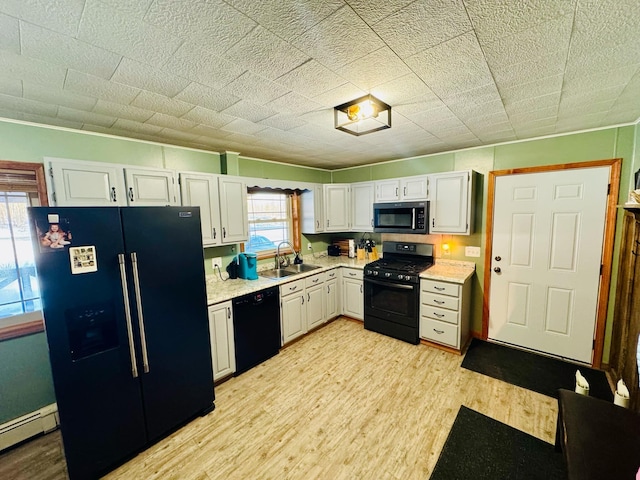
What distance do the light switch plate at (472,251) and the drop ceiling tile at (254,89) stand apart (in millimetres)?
2965

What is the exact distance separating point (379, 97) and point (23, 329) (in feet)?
10.7

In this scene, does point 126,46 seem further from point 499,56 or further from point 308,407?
point 308,407

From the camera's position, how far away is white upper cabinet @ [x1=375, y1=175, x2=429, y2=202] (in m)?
3.40

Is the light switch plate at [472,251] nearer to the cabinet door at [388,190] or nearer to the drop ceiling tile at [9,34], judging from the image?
the cabinet door at [388,190]

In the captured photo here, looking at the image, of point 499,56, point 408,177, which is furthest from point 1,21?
point 408,177

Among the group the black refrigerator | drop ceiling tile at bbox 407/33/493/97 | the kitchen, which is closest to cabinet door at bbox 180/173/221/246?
the kitchen

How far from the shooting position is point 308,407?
7.59 ft

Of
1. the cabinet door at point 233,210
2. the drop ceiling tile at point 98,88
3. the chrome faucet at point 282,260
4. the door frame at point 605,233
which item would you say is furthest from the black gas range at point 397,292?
the drop ceiling tile at point 98,88

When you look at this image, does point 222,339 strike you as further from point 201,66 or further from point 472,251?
point 472,251

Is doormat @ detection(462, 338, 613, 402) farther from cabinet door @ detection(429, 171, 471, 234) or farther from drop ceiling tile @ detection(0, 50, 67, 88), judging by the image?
drop ceiling tile @ detection(0, 50, 67, 88)

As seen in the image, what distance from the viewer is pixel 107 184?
2143mm

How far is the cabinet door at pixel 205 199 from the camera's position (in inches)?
102

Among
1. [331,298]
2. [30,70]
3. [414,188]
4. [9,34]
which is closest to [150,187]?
[30,70]

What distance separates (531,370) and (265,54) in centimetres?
371
